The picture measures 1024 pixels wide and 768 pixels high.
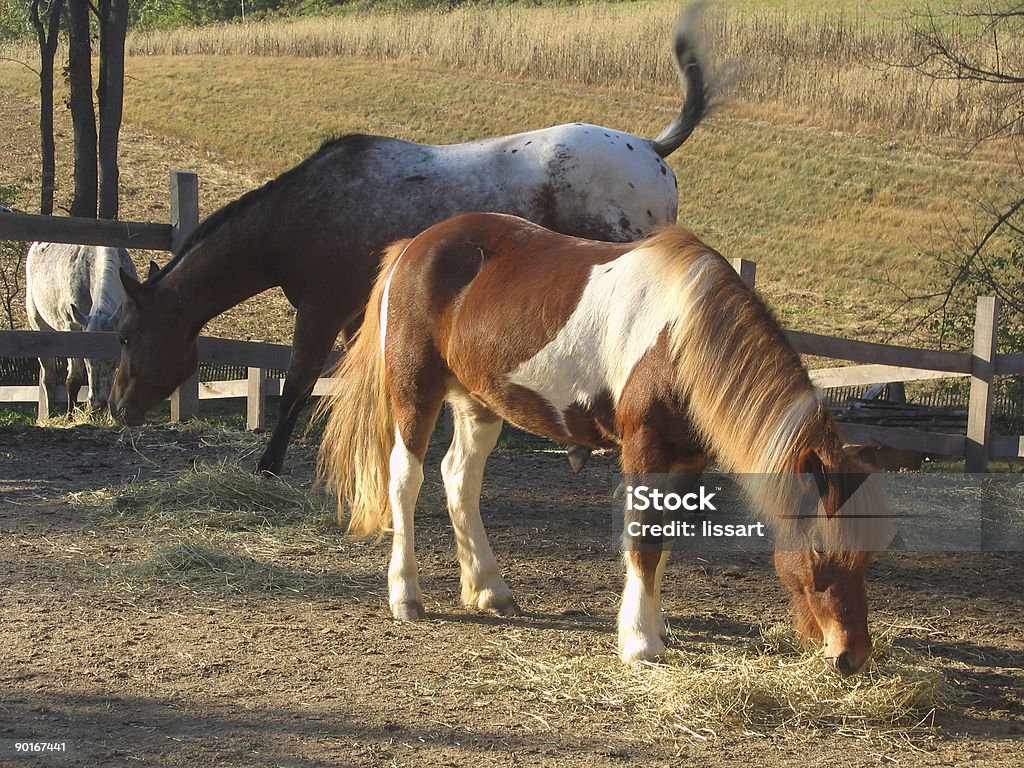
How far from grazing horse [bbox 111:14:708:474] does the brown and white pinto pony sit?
1.59 m

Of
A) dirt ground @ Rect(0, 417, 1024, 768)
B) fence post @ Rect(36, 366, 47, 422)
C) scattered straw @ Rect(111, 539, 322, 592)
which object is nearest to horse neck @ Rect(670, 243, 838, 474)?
dirt ground @ Rect(0, 417, 1024, 768)

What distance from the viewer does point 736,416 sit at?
10.6ft

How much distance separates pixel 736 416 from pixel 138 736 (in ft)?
6.62

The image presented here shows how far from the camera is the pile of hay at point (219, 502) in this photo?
555 cm

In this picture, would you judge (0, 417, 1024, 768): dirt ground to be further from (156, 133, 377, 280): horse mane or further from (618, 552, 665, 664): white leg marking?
(156, 133, 377, 280): horse mane

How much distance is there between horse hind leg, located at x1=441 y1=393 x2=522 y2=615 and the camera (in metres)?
4.31

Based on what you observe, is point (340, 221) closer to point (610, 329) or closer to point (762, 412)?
point (610, 329)

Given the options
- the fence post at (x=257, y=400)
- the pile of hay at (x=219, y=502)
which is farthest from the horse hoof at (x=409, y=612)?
the fence post at (x=257, y=400)

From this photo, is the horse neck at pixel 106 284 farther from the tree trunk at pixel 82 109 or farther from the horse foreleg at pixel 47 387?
the tree trunk at pixel 82 109

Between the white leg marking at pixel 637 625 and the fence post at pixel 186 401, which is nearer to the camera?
the white leg marking at pixel 637 625

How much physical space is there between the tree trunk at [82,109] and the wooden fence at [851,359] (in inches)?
209

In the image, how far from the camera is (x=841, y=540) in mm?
3051

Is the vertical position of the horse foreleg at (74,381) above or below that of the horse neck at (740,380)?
below

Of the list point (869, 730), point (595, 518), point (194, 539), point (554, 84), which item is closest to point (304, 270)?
point (194, 539)
